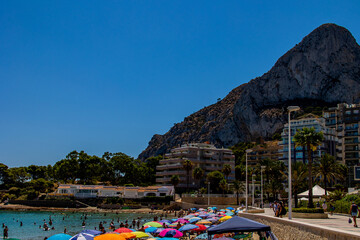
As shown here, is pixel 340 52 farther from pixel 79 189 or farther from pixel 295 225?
pixel 295 225

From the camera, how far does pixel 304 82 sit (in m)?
153

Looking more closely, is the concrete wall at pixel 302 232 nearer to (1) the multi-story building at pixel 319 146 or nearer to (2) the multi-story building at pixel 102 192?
(2) the multi-story building at pixel 102 192

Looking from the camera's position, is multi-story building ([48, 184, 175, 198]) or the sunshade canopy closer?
the sunshade canopy

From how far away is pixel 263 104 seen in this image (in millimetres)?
164500

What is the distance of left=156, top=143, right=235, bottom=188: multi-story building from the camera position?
104 m

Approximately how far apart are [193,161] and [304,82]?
2794 inches

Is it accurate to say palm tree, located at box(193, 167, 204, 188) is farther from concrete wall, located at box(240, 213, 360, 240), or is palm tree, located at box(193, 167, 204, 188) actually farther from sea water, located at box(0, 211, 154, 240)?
concrete wall, located at box(240, 213, 360, 240)

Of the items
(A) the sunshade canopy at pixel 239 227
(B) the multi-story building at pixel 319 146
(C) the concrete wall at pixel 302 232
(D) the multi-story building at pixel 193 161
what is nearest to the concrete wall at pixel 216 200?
(D) the multi-story building at pixel 193 161

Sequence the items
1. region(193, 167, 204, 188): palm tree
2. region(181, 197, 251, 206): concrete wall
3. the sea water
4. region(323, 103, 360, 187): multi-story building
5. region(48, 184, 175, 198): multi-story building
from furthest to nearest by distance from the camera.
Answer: region(48, 184, 175, 198): multi-story building
region(323, 103, 360, 187): multi-story building
region(193, 167, 204, 188): palm tree
region(181, 197, 251, 206): concrete wall
the sea water

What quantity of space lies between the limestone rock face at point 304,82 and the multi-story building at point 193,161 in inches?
1632

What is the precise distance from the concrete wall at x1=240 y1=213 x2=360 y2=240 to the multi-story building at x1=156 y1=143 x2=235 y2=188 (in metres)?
79.7

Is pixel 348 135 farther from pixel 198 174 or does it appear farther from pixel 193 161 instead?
pixel 193 161

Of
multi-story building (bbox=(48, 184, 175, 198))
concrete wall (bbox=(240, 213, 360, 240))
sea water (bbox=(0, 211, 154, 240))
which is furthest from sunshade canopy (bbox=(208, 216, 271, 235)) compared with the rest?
multi-story building (bbox=(48, 184, 175, 198))

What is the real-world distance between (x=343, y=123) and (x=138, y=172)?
6169 cm
